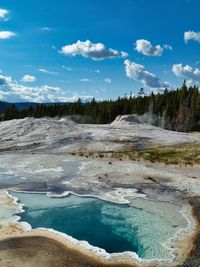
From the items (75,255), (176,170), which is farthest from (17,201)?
(176,170)

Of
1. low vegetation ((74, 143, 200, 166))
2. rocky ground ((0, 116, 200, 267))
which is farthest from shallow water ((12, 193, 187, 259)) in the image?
low vegetation ((74, 143, 200, 166))

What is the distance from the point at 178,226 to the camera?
29.5 meters

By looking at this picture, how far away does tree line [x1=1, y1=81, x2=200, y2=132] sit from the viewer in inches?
5182

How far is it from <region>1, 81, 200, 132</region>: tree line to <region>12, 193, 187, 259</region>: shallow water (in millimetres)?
96860

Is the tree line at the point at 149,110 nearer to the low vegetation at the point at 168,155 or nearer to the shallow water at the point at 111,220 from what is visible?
the low vegetation at the point at 168,155

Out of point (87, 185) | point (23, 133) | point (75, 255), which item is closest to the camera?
point (75, 255)

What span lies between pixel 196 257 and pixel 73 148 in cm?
5810

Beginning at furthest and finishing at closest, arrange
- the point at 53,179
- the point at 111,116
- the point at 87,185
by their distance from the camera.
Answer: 1. the point at 111,116
2. the point at 53,179
3. the point at 87,185

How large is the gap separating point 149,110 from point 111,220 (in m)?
114

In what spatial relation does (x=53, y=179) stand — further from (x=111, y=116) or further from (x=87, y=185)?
(x=111, y=116)

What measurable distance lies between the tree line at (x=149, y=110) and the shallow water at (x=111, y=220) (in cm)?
9686

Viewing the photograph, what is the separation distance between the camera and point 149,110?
143125mm

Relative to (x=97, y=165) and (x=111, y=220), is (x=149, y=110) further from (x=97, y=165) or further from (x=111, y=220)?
(x=111, y=220)

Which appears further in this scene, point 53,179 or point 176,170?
point 176,170
